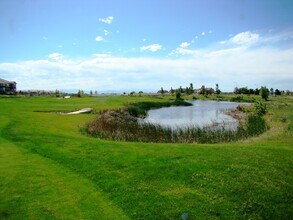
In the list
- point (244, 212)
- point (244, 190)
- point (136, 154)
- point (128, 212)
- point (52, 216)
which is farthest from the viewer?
point (136, 154)

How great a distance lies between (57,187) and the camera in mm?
11234

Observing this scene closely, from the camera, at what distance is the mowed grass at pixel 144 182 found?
10336 millimetres

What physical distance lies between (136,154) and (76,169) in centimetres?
333

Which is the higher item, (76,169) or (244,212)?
(76,169)

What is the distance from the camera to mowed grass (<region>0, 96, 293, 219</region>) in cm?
1034

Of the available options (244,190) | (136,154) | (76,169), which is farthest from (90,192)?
(244,190)

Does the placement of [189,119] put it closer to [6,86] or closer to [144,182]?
[144,182]

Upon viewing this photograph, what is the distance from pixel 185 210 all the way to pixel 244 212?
223 centimetres

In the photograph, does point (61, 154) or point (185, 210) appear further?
point (61, 154)

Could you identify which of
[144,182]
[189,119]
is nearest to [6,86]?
[189,119]

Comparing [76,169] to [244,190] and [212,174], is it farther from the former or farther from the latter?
[244,190]

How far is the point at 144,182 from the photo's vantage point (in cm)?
1270

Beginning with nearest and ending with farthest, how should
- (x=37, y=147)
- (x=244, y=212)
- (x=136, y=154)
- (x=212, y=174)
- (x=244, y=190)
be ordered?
(x=244, y=212) < (x=244, y=190) < (x=212, y=174) < (x=136, y=154) < (x=37, y=147)

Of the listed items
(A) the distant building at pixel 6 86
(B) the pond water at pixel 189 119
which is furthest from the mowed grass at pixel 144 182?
(A) the distant building at pixel 6 86
